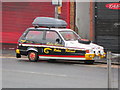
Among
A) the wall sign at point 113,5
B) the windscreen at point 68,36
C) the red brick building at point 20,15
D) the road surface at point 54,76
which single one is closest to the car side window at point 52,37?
the windscreen at point 68,36

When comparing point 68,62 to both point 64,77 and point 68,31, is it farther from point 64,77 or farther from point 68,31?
point 64,77

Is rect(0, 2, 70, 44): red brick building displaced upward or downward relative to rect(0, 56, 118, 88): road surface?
upward

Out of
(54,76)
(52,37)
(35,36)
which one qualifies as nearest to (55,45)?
(52,37)

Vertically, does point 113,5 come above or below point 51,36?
above

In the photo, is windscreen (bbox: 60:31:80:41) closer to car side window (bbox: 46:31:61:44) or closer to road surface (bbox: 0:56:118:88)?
car side window (bbox: 46:31:61:44)

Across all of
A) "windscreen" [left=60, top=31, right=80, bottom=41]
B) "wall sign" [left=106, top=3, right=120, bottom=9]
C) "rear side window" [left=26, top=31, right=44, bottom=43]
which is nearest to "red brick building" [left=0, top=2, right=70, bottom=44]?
"wall sign" [left=106, top=3, right=120, bottom=9]

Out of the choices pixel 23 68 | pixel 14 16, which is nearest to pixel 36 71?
pixel 23 68

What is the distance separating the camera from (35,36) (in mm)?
15742

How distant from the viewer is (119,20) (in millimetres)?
19250

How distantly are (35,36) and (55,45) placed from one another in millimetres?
1246

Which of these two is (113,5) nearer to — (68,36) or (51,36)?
(68,36)

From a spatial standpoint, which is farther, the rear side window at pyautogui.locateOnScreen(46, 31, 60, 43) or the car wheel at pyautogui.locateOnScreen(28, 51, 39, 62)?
the car wheel at pyautogui.locateOnScreen(28, 51, 39, 62)

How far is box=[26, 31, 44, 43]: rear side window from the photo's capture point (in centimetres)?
1557

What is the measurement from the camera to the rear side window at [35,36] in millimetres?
15570
